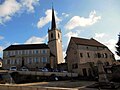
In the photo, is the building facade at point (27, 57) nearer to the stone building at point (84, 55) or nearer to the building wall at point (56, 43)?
the building wall at point (56, 43)

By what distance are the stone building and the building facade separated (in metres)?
11.6

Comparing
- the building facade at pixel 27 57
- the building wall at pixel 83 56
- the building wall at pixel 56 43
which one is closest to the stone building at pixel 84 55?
the building wall at pixel 83 56

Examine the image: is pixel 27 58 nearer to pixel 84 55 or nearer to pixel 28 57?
pixel 28 57

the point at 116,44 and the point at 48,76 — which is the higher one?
the point at 116,44

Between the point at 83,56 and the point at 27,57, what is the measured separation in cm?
2205

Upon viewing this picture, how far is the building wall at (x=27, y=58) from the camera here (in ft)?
197

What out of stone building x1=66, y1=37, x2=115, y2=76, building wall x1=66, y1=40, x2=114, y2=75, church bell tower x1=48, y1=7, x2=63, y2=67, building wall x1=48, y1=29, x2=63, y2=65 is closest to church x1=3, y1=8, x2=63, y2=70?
church bell tower x1=48, y1=7, x2=63, y2=67

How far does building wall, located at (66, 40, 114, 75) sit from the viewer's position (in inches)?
1884

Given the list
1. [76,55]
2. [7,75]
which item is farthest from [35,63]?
[7,75]

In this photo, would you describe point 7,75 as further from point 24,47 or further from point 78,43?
point 24,47

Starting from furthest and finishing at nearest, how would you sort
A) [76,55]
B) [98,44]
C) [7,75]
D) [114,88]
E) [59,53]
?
[59,53], [98,44], [76,55], [7,75], [114,88]

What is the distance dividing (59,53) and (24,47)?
593 inches

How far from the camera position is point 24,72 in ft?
132

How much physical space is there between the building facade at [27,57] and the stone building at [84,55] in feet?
38.1
